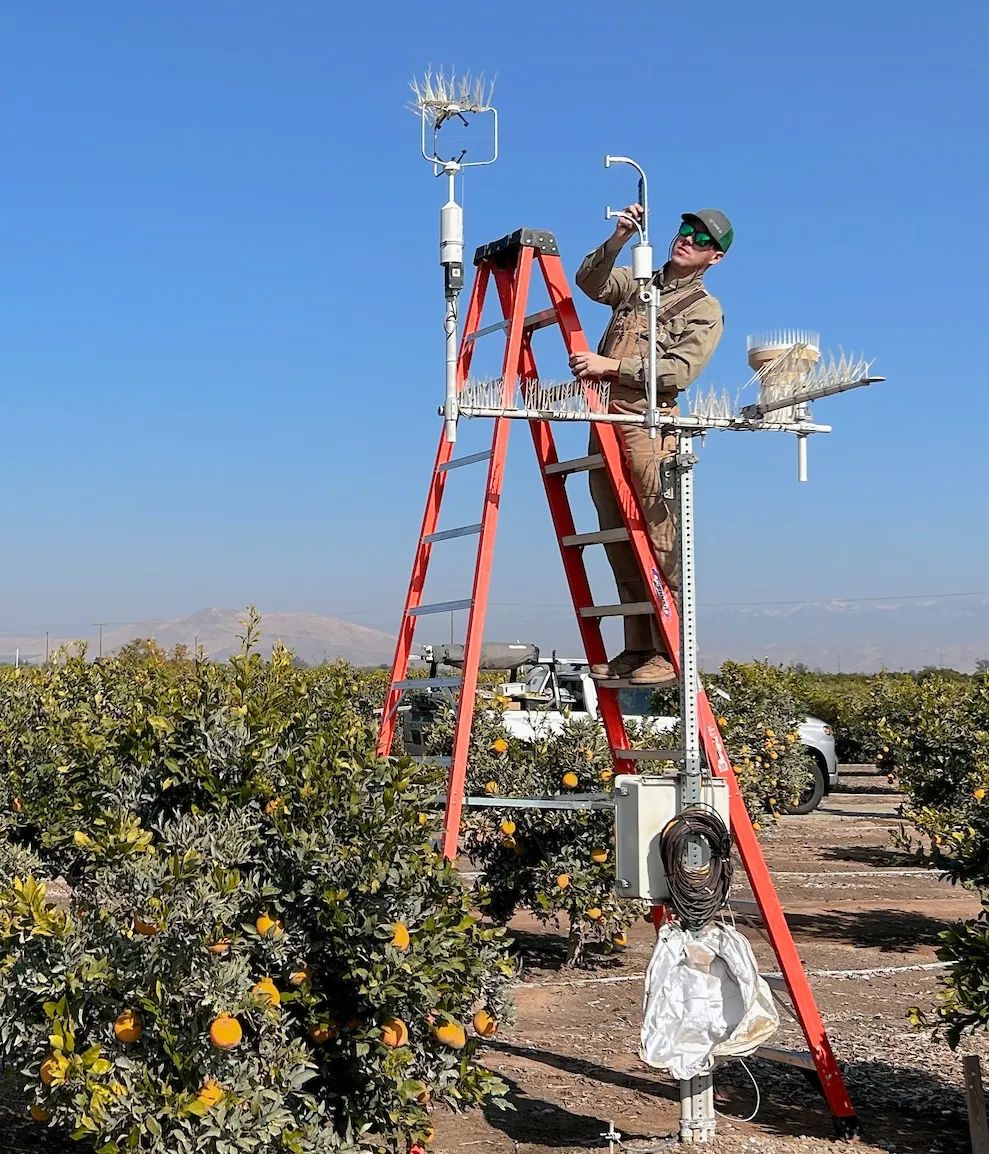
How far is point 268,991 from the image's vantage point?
373cm

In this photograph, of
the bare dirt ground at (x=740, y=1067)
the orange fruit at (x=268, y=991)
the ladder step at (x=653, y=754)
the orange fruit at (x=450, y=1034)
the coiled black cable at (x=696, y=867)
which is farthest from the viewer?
the bare dirt ground at (x=740, y=1067)

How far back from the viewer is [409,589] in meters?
5.89

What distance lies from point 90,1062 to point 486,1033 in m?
1.37

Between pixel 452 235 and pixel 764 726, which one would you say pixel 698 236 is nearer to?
pixel 452 235


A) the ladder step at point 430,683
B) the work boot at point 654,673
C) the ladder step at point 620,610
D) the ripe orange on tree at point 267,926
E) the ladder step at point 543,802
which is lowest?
the ripe orange on tree at point 267,926

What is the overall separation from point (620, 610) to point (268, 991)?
2372 mm

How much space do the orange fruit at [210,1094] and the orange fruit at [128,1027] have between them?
0.74 ft

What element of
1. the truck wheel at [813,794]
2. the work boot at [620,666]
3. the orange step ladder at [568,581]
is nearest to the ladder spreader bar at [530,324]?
the orange step ladder at [568,581]

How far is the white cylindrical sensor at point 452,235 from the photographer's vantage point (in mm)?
4832

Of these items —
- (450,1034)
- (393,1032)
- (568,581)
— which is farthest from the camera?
(568,581)

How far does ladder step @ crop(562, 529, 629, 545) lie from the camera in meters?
5.46

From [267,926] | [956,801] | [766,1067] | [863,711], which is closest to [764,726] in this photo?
[956,801]

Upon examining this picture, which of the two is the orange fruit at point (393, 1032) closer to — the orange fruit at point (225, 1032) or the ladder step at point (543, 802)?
the orange fruit at point (225, 1032)

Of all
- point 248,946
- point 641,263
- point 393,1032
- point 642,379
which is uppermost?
point 641,263
